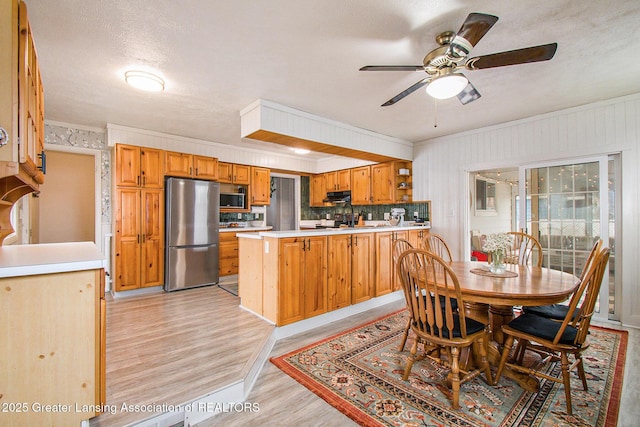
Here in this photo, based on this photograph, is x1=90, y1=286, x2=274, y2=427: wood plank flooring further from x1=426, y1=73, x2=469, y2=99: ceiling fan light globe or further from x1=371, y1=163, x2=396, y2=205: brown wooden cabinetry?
x1=371, y1=163, x2=396, y2=205: brown wooden cabinetry

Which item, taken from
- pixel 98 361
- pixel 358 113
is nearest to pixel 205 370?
pixel 98 361

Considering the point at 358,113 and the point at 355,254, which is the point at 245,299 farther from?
the point at 358,113

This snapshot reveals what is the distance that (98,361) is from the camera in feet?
4.81

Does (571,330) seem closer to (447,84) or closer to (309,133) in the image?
(447,84)

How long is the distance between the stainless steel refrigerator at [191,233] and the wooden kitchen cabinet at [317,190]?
8.71 ft

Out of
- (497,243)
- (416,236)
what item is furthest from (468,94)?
(416,236)

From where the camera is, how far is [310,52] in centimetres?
229

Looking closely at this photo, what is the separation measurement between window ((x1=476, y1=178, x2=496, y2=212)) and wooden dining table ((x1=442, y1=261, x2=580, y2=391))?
172 inches

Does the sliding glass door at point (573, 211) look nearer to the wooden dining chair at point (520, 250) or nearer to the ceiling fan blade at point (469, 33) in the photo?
the wooden dining chair at point (520, 250)

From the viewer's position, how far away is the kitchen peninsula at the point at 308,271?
2976 millimetres

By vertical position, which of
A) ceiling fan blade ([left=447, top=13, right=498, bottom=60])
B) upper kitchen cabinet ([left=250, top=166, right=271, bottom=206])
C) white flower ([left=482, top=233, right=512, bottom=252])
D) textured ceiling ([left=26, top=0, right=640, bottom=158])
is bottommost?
white flower ([left=482, top=233, right=512, bottom=252])

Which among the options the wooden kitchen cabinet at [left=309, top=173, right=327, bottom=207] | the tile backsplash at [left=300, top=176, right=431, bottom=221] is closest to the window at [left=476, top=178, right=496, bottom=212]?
the tile backsplash at [left=300, top=176, right=431, bottom=221]

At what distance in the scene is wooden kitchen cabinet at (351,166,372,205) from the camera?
5648mm

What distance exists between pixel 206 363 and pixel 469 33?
2912 millimetres
